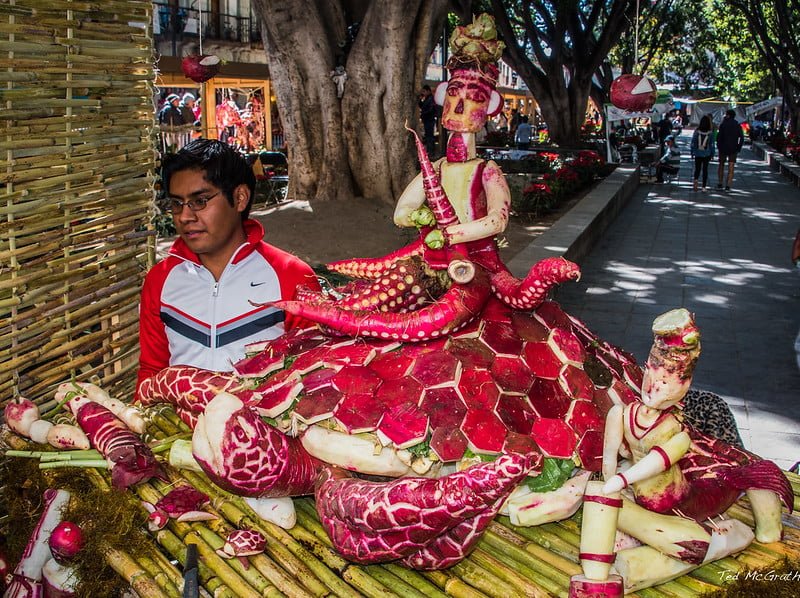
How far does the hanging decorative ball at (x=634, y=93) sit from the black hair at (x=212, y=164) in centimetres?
334

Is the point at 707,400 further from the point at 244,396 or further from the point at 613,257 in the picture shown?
the point at 613,257

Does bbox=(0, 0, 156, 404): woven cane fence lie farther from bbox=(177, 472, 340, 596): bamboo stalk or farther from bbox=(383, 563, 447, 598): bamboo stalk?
bbox=(383, 563, 447, 598): bamboo stalk

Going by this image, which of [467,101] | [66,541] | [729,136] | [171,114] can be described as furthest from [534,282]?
[729,136]

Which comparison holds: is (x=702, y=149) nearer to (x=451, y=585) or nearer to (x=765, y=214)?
(x=765, y=214)

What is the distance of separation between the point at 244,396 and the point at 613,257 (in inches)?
298

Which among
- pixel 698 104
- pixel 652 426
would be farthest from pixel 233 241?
pixel 698 104

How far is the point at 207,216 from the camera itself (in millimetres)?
2410

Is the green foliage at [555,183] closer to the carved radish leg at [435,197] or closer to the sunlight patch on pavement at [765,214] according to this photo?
the sunlight patch on pavement at [765,214]

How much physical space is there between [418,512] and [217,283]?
51.5 inches

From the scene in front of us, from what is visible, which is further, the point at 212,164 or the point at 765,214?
the point at 765,214

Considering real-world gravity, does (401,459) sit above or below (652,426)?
below

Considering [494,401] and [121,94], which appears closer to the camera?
[494,401]

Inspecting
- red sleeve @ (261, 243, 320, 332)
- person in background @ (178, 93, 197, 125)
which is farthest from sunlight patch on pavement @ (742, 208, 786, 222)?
red sleeve @ (261, 243, 320, 332)

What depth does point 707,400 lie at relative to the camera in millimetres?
2934
